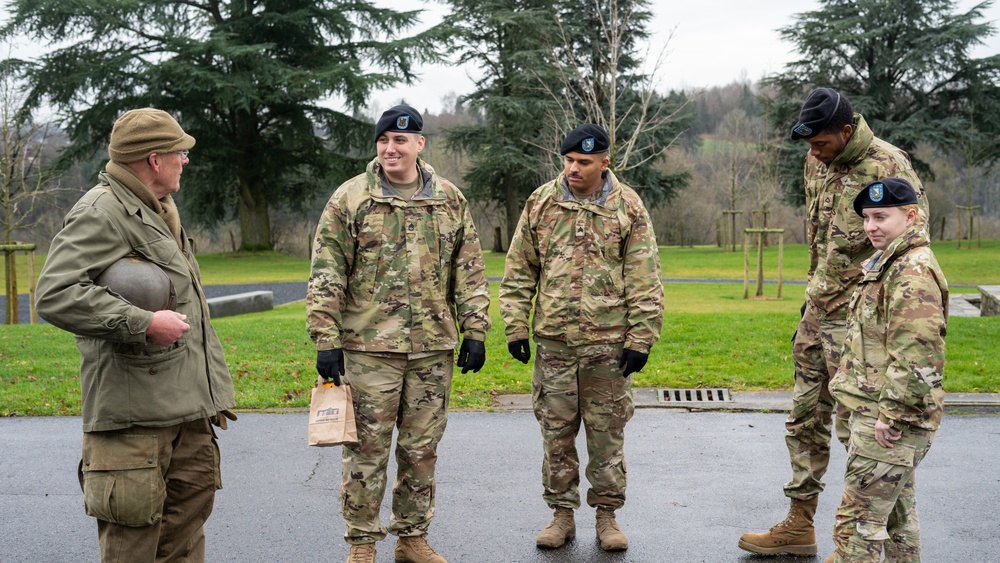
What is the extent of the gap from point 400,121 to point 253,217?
110 ft

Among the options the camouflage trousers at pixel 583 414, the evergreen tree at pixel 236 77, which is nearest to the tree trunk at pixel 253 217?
the evergreen tree at pixel 236 77

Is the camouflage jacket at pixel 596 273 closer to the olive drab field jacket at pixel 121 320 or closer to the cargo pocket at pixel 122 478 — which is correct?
the olive drab field jacket at pixel 121 320

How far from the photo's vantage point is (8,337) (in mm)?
11203

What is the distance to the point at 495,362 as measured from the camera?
932 centimetres

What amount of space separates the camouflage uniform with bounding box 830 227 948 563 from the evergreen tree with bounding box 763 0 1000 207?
3913 centimetres

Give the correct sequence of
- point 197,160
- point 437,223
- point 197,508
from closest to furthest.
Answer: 1. point 197,508
2. point 437,223
3. point 197,160

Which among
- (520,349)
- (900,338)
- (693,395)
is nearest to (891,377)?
(900,338)

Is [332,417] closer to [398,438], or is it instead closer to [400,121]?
[398,438]

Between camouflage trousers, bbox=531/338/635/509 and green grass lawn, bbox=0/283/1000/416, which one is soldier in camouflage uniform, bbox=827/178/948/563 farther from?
green grass lawn, bbox=0/283/1000/416

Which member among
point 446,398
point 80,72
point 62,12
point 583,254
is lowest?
point 446,398

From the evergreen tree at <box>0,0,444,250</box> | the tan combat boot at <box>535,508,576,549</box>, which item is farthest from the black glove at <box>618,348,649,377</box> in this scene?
the evergreen tree at <box>0,0,444,250</box>

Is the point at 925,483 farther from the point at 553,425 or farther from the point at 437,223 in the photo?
the point at 437,223

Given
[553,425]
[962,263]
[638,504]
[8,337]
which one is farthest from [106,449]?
[962,263]

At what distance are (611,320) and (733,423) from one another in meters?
2.87
